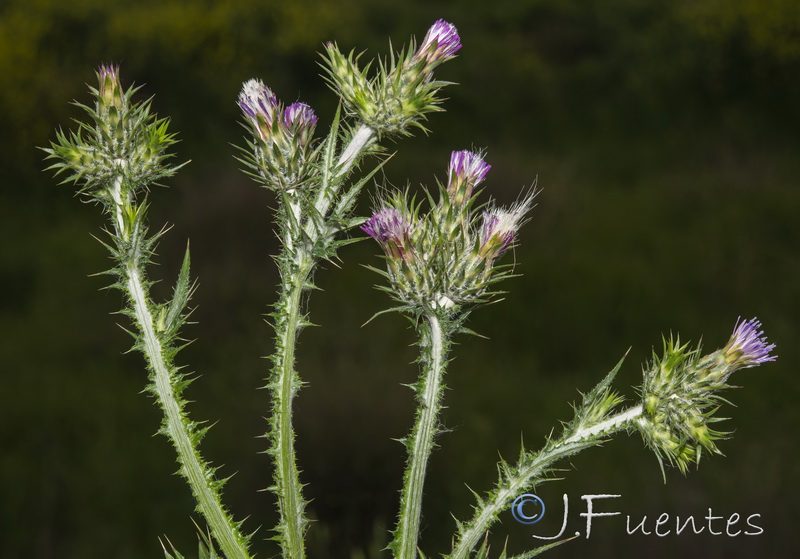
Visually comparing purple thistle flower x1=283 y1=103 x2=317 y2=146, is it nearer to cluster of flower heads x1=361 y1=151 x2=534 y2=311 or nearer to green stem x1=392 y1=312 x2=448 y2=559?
cluster of flower heads x1=361 y1=151 x2=534 y2=311

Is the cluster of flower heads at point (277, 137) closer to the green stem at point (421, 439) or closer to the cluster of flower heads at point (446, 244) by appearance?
the cluster of flower heads at point (446, 244)

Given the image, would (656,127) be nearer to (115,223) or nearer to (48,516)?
(48,516)

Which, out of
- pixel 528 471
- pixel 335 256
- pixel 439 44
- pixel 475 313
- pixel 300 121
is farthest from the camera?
pixel 475 313

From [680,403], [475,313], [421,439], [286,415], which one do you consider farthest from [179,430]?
[475,313]

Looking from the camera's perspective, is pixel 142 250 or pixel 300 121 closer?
pixel 142 250

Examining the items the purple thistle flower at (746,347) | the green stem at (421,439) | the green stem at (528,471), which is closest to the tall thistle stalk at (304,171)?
the green stem at (421,439)

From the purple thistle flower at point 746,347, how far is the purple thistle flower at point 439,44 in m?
0.94

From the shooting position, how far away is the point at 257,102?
5.70ft

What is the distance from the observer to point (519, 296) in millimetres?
11203

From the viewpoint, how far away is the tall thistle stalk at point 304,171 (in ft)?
4.90

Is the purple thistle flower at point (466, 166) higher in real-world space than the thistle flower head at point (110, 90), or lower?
lower

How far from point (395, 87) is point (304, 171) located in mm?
288

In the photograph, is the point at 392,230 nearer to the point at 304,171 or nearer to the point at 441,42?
the point at 304,171

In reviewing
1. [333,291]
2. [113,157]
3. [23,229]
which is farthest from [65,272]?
[113,157]
